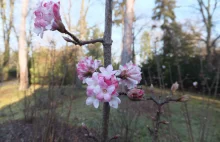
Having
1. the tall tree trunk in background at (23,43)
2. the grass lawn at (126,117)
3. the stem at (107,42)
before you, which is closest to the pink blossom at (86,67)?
the stem at (107,42)

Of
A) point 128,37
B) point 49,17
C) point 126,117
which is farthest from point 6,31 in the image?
point 49,17

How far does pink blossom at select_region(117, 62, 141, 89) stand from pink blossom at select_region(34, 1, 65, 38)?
0.33m

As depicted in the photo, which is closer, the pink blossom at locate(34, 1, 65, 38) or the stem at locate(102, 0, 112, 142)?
the pink blossom at locate(34, 1, 65, 38)

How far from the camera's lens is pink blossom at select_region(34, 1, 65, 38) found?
3.10ft

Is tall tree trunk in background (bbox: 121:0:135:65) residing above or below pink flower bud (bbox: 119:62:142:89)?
above

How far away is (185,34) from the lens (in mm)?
16797

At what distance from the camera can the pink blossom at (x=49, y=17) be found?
945 mm

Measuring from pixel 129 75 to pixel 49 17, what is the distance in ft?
1.41

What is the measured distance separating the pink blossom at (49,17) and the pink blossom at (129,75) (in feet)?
1.07

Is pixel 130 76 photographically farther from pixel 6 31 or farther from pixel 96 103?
pixel 6 31

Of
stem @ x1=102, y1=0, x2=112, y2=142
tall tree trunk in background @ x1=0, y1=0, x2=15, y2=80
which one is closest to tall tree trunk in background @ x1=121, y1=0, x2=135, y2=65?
stem @ x1=102, y1=0, x2=112, y2=142

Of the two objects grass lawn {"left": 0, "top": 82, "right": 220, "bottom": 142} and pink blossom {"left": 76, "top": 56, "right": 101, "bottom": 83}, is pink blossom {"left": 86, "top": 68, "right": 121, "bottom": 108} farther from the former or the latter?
grass lawn {"left": 0, "top": 82, "right": 220, "bottom": 142}

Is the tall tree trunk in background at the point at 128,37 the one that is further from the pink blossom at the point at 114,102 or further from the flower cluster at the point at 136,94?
the pink blossom at the point at 114,102

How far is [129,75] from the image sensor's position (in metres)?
1.02
